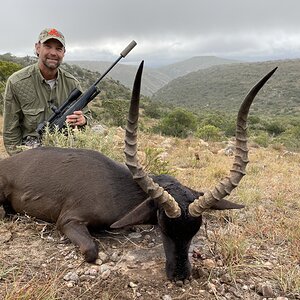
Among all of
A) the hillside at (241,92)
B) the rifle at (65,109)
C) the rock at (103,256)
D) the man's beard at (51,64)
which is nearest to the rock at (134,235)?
the rock at (103,256)

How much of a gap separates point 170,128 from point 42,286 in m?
16.4

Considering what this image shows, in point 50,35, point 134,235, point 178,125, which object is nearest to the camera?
point 134,235

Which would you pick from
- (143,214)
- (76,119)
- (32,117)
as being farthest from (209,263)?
(32,117)

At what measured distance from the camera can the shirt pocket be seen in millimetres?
6590

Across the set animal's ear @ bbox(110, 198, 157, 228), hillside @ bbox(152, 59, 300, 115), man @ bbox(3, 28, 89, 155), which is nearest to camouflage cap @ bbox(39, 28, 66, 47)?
man @ bbox(3, 28, 89, 155)

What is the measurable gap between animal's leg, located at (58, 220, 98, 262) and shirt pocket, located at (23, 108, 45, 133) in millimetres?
2837

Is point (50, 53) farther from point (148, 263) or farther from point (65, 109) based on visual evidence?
point (148, 263)

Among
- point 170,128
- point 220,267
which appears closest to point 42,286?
point 220,267

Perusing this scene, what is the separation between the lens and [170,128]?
19328 millimetres

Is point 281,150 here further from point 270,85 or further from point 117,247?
point 270,85

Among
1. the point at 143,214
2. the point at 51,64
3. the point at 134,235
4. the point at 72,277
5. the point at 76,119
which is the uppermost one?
the point at 51,64

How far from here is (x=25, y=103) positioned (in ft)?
21.5

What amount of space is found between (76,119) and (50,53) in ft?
3.63

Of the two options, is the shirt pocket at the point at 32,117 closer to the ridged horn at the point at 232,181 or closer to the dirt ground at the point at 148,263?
the dirt ground at the point at 148,263
